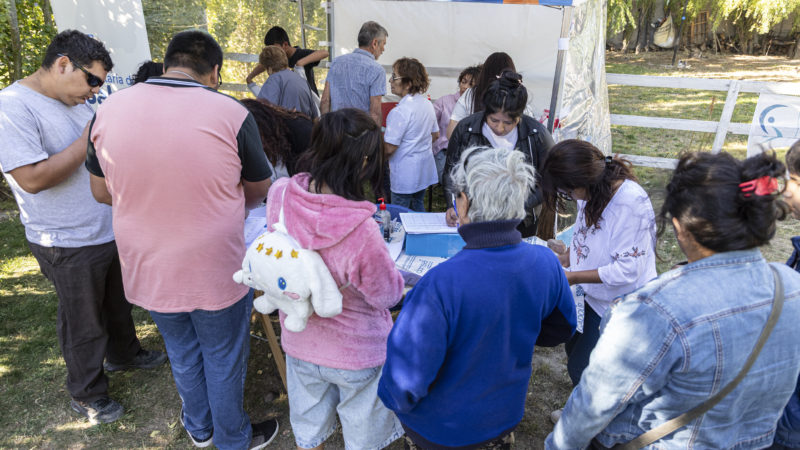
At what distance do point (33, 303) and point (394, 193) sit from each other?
3039 millimetres

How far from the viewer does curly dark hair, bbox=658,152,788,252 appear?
3.35 feet

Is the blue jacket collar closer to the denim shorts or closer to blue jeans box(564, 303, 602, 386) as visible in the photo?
the denim shorts

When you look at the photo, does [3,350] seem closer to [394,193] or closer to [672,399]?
[394,193]

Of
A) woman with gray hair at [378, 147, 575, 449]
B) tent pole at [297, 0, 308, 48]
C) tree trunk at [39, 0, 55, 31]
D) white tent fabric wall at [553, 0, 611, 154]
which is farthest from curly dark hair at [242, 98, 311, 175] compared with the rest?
tree trunk at [39, 0, 55, 31]

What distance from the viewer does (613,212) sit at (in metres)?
1.90

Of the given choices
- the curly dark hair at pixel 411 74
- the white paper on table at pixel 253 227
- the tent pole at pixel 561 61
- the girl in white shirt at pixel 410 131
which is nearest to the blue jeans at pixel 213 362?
the white paper on table at pixel 253 227

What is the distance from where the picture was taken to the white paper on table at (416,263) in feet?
7.56

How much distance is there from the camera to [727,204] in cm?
103

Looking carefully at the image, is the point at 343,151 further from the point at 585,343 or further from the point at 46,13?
the point at 46,13

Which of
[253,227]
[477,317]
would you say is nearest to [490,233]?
[477,317]

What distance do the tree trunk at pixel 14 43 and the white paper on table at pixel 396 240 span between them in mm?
4458

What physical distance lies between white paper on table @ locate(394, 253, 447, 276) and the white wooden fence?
3.54 m

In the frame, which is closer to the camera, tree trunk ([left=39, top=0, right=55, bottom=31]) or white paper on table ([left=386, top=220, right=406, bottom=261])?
white paper on table ([left=386, top=220, right=406, bottom=261])

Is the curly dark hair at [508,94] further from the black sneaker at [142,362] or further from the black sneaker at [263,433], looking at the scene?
the black sneaker at [142,362]
